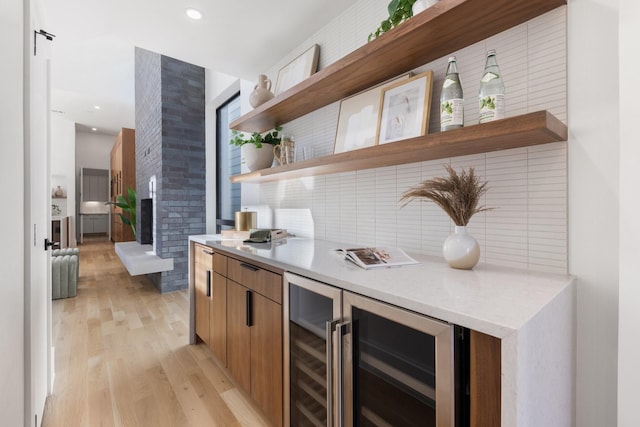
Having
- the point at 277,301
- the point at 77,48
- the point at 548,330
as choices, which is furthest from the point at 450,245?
the point at 77,48

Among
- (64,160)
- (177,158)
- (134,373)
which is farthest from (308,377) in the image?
(64,160)

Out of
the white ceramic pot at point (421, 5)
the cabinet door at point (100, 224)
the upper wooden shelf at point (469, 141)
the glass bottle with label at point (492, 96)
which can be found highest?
the white ceramic pot at point (421, 5)

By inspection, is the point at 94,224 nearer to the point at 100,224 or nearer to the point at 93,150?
the point at 100,224

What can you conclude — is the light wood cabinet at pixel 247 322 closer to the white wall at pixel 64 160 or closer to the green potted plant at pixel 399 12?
the green potted plant at pixel 399 12

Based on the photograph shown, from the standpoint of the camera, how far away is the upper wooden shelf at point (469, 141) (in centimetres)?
88

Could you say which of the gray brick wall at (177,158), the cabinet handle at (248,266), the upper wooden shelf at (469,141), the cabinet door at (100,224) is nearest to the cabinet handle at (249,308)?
the cabinet handle at (248,266)

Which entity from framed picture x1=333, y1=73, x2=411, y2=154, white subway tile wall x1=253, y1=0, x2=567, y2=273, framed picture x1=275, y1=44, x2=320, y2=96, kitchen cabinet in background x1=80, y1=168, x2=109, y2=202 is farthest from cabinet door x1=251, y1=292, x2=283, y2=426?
kitchen cabinet in background x1=80, y1=168, x2=109, y2=202

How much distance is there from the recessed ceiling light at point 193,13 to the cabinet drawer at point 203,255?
157 centimetres

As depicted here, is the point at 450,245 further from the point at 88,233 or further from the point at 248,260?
the point at 88,233

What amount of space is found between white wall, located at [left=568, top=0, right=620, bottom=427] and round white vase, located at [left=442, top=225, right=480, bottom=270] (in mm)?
307

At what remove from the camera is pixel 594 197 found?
0.96m

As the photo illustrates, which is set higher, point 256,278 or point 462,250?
point 462,250

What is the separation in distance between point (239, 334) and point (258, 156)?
4.33 ft

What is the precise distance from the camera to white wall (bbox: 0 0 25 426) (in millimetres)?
880
